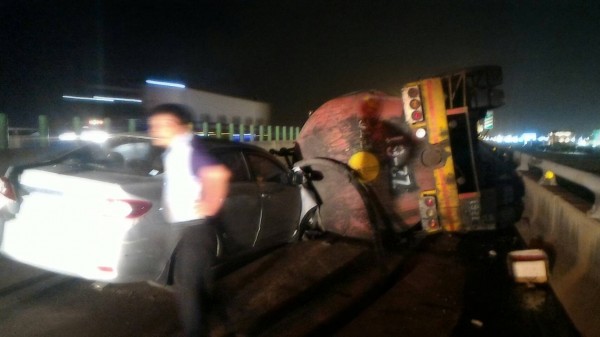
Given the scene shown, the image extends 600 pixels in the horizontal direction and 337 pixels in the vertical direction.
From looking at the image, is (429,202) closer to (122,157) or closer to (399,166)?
(399,166)

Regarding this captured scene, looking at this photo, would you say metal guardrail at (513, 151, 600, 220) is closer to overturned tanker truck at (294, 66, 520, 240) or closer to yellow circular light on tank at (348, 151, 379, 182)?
overturned tanker truck at (294, 66, 520, 240)

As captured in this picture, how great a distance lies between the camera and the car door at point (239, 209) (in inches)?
209

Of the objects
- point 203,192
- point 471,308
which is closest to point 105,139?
point 203,192

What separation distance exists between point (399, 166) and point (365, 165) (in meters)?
0.47

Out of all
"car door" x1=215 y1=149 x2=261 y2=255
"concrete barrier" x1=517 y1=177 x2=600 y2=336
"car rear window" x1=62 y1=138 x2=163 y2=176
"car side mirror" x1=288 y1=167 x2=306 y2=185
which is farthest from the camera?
"car side mirror" x1=288 y1=167 x2=306 y2=185

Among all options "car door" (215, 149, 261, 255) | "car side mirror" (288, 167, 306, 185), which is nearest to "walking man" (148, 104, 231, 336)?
"car door" (215, 149, 261, 255)

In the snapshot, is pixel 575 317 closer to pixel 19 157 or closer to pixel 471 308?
pixel 471 308

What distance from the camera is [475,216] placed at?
7340 millimetres

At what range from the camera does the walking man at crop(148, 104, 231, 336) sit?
12.1ft

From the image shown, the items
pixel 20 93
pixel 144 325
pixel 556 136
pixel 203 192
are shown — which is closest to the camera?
pixel 203 192

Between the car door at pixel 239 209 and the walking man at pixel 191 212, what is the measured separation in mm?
A: 1338

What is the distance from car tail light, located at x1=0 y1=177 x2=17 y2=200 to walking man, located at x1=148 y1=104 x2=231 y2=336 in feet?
5.83

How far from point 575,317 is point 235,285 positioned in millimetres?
3208

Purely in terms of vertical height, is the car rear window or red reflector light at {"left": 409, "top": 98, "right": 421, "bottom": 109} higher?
red reflector light at {"left": 409, "top": 98, "right": 421, "bottom": 109}
